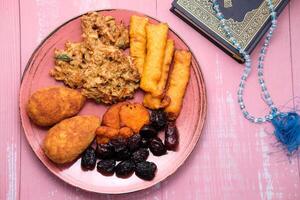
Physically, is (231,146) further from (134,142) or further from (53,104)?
(53,104)

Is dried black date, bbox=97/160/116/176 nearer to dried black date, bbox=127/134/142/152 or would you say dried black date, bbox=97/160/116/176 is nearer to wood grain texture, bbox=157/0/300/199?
dried black date, bbox=127/134/142/152

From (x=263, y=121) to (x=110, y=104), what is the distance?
18.5 inches

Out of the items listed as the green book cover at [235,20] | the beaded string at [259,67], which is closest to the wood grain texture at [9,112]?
the green book cover at [235,20]

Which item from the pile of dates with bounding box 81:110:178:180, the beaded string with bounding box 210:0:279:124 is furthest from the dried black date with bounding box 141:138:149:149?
the beaded string with bounding box 210:0:279:124

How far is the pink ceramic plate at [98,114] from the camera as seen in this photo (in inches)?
55.6

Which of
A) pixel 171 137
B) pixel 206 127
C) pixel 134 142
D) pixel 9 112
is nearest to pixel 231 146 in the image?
pixel 206 127

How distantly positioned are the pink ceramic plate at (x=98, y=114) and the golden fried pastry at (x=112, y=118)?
1.5 inches

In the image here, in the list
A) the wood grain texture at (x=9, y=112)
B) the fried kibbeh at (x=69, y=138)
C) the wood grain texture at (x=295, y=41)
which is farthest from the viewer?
the wood grain texture at (x=295, y=41)

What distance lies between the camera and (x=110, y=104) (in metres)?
1.46

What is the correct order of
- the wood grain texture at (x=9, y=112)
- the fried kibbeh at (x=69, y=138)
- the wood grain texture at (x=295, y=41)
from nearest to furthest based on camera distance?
the fried kibbeh at (x=69, y=138), the wood grain texture at (x=9, y=112), the wood grain texture at (x=295, y=41)

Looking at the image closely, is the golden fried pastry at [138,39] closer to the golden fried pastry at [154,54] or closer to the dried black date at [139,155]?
the golden fried pastry at [154,54]

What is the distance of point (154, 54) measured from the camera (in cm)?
145

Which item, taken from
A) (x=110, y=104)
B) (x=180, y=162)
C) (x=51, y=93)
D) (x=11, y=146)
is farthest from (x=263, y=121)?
(x=11, y=146)

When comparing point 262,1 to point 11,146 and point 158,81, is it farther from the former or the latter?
point 11,146
